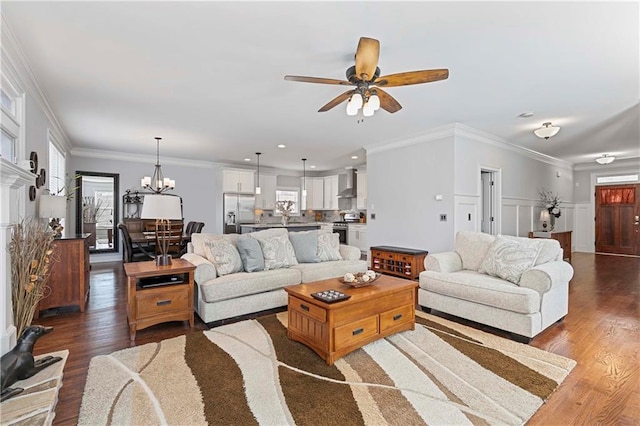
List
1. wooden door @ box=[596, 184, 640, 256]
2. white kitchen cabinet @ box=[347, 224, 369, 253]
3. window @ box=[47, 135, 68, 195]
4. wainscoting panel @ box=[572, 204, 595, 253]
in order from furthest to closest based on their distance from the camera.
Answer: wainscoting panel @ box=[572, 204, 595, 253] < white kitchen cabinet @ box=[347, 224, 369, 253] < wooden door @ box=[596, 184, 640, 256] < window @ box=[47, 135, 68, 195]

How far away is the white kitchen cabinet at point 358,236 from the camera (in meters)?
8.27

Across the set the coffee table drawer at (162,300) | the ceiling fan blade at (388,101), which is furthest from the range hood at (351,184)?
the coffee table drawer at (162,300)

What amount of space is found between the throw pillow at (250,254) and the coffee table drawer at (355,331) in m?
1.52

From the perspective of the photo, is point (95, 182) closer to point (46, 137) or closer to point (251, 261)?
point (46, 137)

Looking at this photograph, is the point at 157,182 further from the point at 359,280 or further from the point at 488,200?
the point at 488,200

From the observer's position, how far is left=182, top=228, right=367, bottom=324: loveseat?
3160 millimetres

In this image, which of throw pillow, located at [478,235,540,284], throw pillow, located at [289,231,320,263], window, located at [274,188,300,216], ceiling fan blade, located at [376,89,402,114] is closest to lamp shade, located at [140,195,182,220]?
throw pillow, located at [289,231,320,263]

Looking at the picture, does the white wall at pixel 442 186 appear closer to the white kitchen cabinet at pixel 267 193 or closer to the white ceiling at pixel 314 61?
the white ceiling at pixel 314 61

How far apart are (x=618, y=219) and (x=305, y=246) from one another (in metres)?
9.18

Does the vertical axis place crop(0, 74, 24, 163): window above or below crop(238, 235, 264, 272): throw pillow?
above

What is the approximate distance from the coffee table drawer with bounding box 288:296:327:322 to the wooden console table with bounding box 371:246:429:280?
2815 mm

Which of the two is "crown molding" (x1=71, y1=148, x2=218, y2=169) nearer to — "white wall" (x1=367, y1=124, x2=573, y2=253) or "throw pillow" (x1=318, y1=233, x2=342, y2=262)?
"white wall" (x1=367, y1=124, x2=573, y2=253)

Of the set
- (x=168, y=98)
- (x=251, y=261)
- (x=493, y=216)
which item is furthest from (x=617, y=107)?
(x=168, y=98)

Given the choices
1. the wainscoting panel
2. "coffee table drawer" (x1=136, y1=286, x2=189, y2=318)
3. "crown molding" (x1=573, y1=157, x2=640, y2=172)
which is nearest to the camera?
"coffee table drawer" (x1=136, y1=286, x2=189, y2=318)
